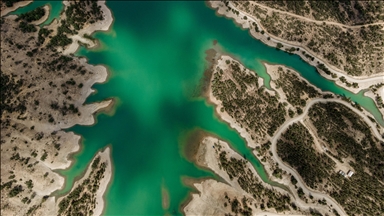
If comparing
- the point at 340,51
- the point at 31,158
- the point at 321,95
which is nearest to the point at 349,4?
the point at 340,51

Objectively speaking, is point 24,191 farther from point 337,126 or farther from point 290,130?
point 337,126

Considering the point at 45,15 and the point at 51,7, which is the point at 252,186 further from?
the point at 51,7

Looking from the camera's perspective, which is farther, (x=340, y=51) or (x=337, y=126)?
(x=340, y=51)

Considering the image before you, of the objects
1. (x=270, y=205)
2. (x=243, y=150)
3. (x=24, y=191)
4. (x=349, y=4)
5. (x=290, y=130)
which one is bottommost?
(x=24, y=191)

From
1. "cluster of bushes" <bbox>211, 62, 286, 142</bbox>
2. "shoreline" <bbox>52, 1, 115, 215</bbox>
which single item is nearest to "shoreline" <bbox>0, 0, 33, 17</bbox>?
"shoreline" <bbox>52, 1, 115, 215</bbox>

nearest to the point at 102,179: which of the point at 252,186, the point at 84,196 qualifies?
the point at 84,196

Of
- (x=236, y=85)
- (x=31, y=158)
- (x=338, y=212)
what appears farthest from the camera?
(x=236, y=85)

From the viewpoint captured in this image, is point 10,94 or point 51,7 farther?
point 51,7

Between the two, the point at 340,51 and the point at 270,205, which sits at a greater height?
the point at 340,51
